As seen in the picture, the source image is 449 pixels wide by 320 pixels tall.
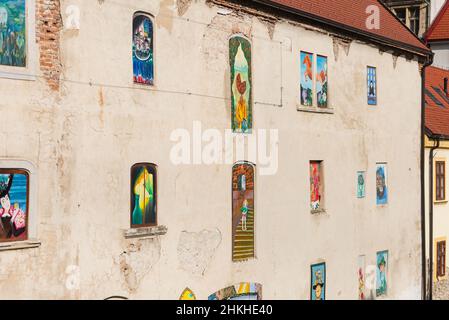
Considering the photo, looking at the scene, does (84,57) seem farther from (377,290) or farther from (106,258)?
(377,290)

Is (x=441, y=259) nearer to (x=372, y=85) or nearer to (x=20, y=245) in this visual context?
(x=372, y=85)

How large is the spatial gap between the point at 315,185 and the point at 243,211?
334 centimetres

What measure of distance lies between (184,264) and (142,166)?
7.23ft

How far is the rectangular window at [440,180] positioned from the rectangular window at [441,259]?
161 cm

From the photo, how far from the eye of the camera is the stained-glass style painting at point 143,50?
48.9ft

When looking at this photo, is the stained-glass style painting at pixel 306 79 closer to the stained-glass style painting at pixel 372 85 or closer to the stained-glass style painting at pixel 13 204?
the stained-glass style painting at pixel 372 85

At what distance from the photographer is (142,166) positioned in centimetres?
1503

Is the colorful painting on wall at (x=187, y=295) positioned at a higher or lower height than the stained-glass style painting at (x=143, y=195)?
lower

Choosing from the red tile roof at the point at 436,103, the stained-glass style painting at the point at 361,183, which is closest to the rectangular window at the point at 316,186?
the stained-glass style painting at the point at 361,183

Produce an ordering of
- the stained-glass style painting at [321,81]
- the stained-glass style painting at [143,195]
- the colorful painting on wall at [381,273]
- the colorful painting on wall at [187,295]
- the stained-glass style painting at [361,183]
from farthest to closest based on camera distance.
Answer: the colorful painting on wall at [381,273] < the stained-glass style painting at [361,183] < the stained-glass style painting at [321,81] < the colorful painting on wall at [187,295] < the stained-glass style painting at [143,195]

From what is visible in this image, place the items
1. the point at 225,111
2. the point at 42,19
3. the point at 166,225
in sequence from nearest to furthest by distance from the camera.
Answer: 1. the point at 42,19
2. the point at 166,225
3. the point at 225,111

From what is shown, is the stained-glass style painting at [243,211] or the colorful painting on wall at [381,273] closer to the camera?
the stained-glass style painting at [243,211]

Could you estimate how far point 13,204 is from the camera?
41.4 feet

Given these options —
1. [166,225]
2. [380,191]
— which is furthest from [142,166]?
[380,191]
